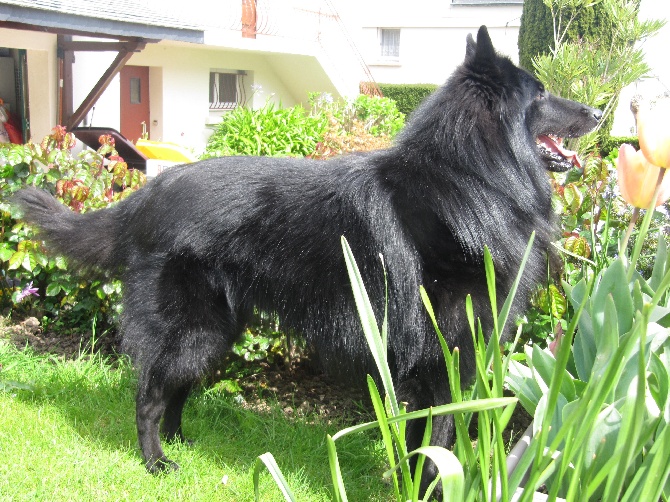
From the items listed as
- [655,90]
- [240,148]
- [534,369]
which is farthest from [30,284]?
[655,90]

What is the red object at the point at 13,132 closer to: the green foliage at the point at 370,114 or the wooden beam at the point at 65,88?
the wooden beam at the point at 65,88

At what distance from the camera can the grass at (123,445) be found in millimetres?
3094

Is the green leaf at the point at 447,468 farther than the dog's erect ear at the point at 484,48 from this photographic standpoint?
No

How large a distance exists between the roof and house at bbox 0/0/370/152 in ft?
0.04

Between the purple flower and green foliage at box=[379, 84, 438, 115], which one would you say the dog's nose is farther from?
green foliage at box=[379, 84, 438, 115]

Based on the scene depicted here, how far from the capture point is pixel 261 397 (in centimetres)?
437

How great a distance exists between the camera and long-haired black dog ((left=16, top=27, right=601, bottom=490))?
294 cm

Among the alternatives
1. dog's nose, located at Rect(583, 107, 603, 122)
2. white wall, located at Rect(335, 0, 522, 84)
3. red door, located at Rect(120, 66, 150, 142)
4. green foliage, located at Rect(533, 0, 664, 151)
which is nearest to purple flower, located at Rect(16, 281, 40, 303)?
dog's nose, located at Rect(583, 107, 603, 122)

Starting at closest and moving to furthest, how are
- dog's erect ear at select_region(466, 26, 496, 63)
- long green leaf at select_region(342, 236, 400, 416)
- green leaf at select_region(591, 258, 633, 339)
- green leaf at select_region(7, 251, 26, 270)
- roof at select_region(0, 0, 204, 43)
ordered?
long green leaf at select_region(342, 236, 400, 416) < green leaf at select_region(591, 258, 633, 339) < dog's erect ear at select_region(466, 26, 496, 63) < green leaf at select_region(7, 251, 26, 270) < roof at select_region(0, 0, 204, 43)

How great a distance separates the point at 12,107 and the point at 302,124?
13.5ft

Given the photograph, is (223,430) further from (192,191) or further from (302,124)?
(302,124)

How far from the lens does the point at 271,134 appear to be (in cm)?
939

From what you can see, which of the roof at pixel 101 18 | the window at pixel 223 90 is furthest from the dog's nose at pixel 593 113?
the window at pixel 223 90

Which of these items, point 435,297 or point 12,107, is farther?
point 12,107
